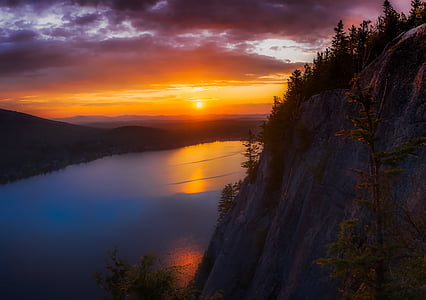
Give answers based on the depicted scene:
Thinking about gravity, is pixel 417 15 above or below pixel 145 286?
above

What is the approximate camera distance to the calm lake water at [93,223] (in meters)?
45.5

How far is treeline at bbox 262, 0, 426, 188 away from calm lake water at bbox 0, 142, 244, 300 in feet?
92.4

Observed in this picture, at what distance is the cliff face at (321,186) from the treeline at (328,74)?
1.66 m

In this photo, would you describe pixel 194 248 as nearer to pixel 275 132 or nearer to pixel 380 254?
pixel 275 132

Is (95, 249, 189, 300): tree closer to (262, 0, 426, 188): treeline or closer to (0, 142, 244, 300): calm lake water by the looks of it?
(262, 0, 426, 188): treeline

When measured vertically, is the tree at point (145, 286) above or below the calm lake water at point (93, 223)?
above

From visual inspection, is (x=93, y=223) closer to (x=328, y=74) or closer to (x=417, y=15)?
(x=328, y=74)

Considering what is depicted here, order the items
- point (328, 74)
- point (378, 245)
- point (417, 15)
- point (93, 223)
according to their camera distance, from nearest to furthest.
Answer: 1. point (378, 245)
2. point (417, 15)
3. point (328, 74)
4. point (93, 223)

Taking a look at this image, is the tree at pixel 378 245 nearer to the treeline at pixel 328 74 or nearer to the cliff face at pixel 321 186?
the cliff face at pixel 321 186

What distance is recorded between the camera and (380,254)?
6301mm

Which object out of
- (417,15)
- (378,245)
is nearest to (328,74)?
(417,15)

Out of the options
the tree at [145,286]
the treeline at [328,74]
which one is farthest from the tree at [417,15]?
the tree at [145,286]

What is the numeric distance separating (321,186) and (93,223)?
67785mm

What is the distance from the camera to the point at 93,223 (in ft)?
225
